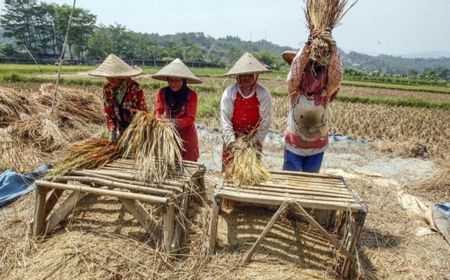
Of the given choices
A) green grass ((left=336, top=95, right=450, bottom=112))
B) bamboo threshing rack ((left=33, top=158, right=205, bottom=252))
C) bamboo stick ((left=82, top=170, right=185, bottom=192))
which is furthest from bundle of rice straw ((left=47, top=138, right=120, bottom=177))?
green grass ((left=336, top=95, right=450, bottom=112))

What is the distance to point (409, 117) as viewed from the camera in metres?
9.83

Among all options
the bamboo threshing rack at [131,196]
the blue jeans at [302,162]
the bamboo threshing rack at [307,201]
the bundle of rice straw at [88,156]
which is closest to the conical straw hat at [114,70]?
the bundle of rice straw at [88,156]

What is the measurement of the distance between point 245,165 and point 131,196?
3.07 ft

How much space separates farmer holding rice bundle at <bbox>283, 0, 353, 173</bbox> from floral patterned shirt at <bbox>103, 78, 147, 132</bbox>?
63.4 inches

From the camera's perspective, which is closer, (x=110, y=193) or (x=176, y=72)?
(x=110, y=193)

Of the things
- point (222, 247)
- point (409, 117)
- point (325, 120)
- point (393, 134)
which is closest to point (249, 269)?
point (222, 247)

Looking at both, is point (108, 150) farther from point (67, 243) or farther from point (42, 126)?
point (42, 126)

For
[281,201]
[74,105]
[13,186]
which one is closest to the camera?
[281,201]

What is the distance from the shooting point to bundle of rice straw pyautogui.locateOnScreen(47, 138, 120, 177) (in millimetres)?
2703

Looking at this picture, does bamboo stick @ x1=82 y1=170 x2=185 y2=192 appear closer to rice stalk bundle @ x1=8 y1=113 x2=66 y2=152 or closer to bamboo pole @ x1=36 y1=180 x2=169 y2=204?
bamboo pole @ x1=36 y1=180 x2=169 y2=204

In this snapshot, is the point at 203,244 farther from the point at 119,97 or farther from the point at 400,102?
the point at 400,102

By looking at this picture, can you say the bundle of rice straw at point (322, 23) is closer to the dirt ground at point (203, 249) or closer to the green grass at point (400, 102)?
the dirt ground at point (203, 249)

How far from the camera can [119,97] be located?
132 inches

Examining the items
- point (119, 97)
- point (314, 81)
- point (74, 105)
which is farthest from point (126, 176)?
point (74, 105)
